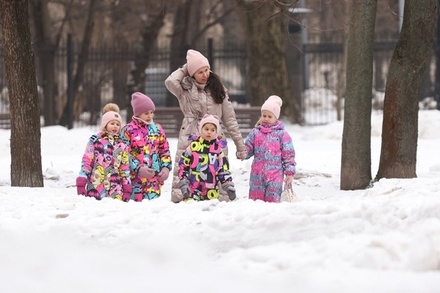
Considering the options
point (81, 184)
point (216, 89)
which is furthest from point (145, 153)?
point (216, 89)

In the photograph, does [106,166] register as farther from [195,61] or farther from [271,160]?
[271,160]

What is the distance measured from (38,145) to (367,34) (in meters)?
3.72

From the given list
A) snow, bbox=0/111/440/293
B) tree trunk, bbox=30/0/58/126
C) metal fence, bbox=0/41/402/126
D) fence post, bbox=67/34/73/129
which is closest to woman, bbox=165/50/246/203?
snow, bbox=0/111/440/293

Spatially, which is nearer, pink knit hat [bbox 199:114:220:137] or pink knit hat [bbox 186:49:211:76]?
pink knit hat [bbox 199:114:220:137]

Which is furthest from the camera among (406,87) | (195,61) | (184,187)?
(406,87)

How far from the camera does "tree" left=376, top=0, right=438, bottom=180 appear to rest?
1320cm

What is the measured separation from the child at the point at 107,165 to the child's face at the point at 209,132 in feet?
3.44

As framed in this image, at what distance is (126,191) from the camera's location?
11672 millimetres

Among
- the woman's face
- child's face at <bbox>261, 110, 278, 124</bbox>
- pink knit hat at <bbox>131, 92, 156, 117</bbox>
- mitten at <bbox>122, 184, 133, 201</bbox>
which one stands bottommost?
mitten at <bbox>122, 184, 133, 201</bbox>

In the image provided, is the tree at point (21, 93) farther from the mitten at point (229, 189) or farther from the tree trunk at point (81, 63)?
the tree trunk at point (81, 63)

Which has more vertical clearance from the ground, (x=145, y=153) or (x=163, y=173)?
(x=145, y=153)

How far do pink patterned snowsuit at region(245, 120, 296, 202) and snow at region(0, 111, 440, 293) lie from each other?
1938 mm

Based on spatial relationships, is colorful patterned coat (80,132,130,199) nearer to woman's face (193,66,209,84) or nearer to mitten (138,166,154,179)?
mitten (138,166,154,179)

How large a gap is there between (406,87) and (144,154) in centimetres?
315
